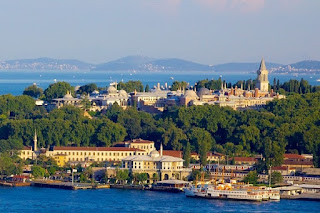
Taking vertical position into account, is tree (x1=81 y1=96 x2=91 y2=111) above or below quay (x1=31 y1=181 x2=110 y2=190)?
above

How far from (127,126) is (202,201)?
465 inches

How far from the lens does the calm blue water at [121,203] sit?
30.2m

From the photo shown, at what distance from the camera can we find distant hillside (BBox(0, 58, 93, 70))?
18550 cm

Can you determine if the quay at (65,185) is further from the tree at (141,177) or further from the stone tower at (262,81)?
the stone tower at (262,81)

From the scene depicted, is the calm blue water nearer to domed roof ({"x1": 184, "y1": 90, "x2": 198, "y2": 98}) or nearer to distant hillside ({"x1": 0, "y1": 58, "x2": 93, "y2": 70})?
domed roof ({"x1": 184, "y1": 90, "x2": 198, "y2": 98})

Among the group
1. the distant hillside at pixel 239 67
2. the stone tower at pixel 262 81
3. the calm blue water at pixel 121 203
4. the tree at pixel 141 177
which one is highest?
the stone tower at pixel 262 81

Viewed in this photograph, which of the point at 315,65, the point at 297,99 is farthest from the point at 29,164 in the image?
the point at 315,65

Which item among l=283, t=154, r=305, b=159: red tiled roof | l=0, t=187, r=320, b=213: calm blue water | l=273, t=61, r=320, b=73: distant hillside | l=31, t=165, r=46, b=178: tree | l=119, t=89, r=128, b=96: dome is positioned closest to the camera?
l=0, t=187, r=320, b=213: calm blue water

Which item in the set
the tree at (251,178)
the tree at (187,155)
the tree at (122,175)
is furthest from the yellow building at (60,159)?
the tree at (251,178)

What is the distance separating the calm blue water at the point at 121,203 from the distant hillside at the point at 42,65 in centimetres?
→ 14965

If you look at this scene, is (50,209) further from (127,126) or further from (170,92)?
(170,92)

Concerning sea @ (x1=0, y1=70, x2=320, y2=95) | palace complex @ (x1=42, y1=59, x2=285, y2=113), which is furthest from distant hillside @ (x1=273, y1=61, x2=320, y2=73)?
palace complex @ (x1=42, y1=59, x2=285, y2=113)

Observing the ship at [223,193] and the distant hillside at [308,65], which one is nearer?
the ship at [223,193]

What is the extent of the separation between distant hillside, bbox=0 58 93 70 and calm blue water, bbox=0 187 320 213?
491ft
